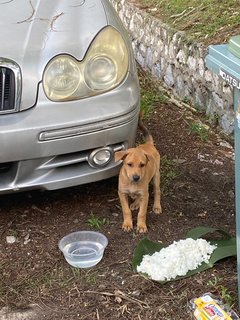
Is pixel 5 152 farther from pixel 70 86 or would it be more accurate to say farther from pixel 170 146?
pixel 170 146

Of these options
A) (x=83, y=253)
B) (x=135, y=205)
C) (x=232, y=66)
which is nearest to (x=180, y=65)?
(x=135, y=205)

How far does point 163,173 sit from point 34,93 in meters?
1.33

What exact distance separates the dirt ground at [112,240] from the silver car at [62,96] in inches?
13.4

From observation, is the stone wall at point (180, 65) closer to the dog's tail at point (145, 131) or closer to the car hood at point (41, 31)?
the dog's tail at point (145, 131)

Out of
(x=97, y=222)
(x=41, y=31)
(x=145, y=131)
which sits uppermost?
(x=41, y=31)

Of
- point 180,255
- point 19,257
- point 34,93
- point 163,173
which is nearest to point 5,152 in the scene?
point 34,93

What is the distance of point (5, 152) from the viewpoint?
343 centimetres

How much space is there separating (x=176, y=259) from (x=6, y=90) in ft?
4.10

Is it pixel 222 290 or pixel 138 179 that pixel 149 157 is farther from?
pixel 222 290

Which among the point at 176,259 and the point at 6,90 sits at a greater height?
the point at 6,90

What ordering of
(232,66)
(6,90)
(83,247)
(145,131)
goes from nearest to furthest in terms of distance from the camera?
(232,66) < (6,90) < (83,247) < (145,131)

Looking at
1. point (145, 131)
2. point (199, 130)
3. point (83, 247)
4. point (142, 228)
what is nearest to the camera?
point (83, 247)

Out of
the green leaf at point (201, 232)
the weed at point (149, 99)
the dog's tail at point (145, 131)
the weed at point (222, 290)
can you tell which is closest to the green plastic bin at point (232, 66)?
the weed at point (222, 290)

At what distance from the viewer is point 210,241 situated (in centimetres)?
346
